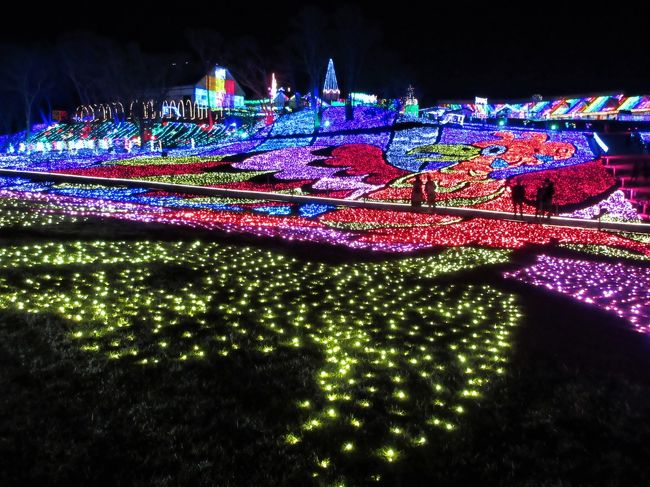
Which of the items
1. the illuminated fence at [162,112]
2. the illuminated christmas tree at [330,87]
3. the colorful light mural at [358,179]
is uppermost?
the illuminated christmas tree at [330,87]

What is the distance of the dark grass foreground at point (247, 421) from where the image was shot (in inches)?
172

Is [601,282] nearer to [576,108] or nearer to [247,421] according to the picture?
[247,421]

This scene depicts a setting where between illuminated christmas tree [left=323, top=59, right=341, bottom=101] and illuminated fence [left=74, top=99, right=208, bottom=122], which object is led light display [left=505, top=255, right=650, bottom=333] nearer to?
illuminated christmas tree [left=323, top=59, right=341, bottom=101]

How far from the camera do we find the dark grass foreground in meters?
4.36

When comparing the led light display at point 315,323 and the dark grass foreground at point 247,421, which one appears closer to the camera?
the dark grass foreground at point 247,421

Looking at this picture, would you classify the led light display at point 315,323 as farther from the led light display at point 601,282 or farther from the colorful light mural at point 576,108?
the colorful light mural at point 576,108

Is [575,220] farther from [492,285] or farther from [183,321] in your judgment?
[183,321]

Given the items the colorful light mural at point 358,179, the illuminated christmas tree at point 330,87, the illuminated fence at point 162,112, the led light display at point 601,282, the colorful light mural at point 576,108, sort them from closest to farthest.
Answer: the led light display at point 601,282, the colorful light mural at point 358,179, the colorful light mural at point 576,108, the illuminated christmas tree at point 330,87, the illuminated fence at point 162,112

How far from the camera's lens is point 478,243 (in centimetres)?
1559

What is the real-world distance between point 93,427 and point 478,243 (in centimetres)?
1259

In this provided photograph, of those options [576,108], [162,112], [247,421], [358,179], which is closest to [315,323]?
[247,421]

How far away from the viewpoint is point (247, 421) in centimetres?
507

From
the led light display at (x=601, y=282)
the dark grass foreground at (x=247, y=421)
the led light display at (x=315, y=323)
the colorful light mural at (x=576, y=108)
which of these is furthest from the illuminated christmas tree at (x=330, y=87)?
the dark grass foreground at (x=247, y=421)

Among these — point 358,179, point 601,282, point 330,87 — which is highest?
point 330,87
